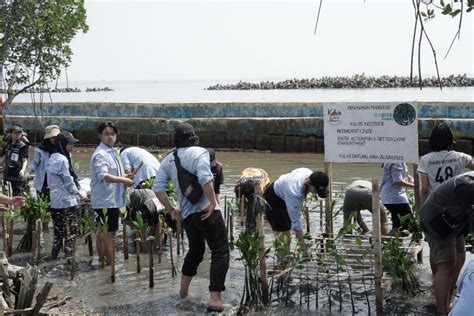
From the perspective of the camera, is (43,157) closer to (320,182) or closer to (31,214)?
(31,214)

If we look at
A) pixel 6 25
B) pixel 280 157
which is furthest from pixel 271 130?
pixel 6 25

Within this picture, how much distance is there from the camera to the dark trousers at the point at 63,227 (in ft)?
26.2

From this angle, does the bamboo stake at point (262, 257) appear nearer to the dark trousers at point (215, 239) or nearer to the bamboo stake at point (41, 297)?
the dark trousers at point (215, 239)

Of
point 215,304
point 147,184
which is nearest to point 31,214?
point 147,184

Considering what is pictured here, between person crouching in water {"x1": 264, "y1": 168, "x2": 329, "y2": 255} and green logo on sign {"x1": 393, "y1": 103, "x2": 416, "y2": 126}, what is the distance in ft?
2.78

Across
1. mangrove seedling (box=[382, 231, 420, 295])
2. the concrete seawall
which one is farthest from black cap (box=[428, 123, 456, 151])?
the concrete seawall

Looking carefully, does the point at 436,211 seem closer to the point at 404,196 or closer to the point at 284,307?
the point at 284,307

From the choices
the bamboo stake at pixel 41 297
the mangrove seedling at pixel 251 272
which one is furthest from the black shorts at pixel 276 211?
the bamboo stake at pixel 41 297

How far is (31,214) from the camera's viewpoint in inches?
342

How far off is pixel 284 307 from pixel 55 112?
72.6 feet

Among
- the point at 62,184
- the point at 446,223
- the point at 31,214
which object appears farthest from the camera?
the point at 31,214

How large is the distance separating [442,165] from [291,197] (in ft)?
4.64

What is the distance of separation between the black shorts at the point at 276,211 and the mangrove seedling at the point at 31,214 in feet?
9.57

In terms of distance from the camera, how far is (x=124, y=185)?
747 centimetres
